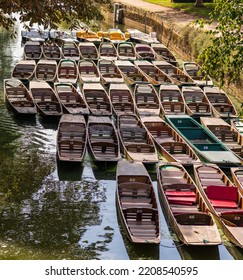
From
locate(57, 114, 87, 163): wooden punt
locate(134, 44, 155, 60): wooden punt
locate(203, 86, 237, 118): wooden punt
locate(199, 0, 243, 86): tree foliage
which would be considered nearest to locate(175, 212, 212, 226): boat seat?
locate(199, 0, 243, 86): tree foliage

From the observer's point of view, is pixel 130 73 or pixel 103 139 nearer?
pixel 103 139

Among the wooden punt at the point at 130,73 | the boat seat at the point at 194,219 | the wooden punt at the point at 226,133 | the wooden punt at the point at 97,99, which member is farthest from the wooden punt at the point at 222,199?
the wooden punt at the point at 130,73

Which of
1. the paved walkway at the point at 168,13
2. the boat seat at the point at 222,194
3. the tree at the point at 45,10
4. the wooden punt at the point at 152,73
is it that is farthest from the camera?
the paved walkway at the point at 168,13

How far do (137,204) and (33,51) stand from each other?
72.2 feet

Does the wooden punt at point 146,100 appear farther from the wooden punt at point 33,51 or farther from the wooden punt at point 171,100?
the wooden punt at point 33,51

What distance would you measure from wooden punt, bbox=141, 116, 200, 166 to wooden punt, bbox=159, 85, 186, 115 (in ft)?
7.14

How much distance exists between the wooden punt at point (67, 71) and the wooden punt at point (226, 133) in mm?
8633

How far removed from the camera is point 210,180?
72.9 feet

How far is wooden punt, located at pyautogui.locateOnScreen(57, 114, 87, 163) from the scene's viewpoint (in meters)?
24.0

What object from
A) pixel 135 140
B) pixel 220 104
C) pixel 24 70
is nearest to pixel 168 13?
pixel 24 70

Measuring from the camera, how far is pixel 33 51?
133 feet

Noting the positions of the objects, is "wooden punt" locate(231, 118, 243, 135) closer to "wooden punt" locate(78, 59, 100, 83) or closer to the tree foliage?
"wooden punt" locate(78, 59, 100, 83)

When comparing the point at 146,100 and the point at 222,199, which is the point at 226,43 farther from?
the point at 146,100

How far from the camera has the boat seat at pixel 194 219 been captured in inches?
740
